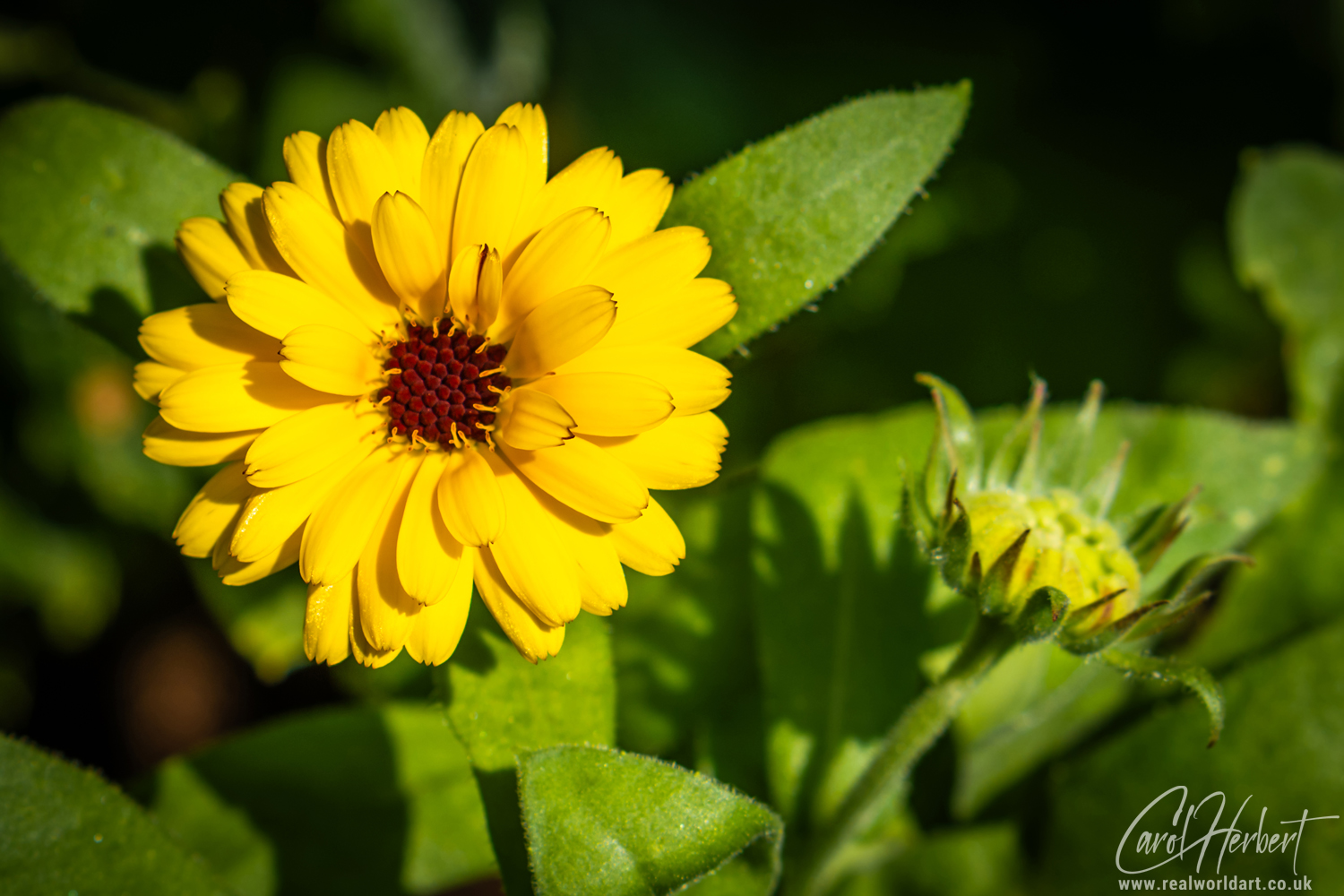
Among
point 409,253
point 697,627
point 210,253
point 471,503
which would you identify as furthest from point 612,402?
point 697,627

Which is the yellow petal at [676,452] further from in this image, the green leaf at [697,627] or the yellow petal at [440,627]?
the green leaf at [697,627]

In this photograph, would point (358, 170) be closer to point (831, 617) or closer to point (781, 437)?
point (781, 437)

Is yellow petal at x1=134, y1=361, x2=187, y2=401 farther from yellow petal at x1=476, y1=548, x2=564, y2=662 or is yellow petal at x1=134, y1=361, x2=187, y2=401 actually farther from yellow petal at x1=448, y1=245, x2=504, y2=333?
yellow petal at x1=476, y1=548, x2=564, y2=662

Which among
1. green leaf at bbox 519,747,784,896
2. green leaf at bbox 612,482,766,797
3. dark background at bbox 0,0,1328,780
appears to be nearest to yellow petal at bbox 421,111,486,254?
green leaf at bbox 519,747,784,896

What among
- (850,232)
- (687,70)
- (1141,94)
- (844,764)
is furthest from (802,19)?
(844,764)

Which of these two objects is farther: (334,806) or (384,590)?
(334,806)

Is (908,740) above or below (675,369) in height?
below

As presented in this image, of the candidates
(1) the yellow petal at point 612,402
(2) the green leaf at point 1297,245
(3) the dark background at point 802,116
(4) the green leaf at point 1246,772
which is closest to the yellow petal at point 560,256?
(1) the yellow petal at point 612,402

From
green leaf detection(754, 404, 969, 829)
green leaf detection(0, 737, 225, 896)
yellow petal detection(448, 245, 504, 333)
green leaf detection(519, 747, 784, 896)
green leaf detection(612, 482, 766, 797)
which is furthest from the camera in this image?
green leaf detection(612, 482, 766, 797)
